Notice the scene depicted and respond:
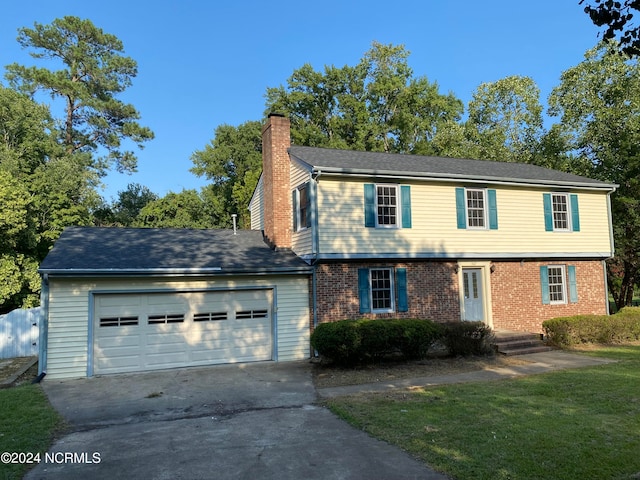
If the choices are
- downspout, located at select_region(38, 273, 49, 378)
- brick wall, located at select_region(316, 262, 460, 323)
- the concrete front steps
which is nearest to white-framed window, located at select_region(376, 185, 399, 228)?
brick wall, located at select_region(316, 262, 460, 323)

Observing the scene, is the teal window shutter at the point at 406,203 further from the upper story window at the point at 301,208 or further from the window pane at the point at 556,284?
the window pane at the point at 556,284

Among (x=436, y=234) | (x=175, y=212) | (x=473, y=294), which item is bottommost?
(x=473, y=294)

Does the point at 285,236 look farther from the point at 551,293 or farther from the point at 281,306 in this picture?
the point at 551,293

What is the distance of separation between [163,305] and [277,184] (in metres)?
5.81

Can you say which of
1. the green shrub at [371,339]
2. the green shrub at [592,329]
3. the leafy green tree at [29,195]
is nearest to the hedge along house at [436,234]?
the green shrub at [592,329]

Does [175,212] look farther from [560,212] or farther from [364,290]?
[560,212]

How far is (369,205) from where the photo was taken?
14102mm

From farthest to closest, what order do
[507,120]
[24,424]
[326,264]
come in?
[507,120], [326,264], [24,424]

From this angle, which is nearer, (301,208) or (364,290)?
(364,290)

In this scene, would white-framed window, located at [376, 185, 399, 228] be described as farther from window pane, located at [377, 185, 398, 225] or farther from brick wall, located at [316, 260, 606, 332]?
brick wall, located at [316, 260, 606, 332]

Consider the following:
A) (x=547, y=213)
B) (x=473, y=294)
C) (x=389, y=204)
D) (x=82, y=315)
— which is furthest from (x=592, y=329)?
(x=82, y=315)

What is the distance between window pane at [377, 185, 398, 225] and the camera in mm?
14406

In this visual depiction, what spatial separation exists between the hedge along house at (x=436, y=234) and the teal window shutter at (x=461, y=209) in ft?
0.12

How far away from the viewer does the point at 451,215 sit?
1519 cm
